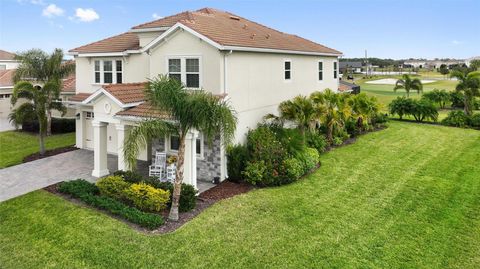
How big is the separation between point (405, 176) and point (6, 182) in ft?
57.7

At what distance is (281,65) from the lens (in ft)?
68.8

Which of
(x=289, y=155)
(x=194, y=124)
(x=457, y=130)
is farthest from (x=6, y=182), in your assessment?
(x=457, y=130)

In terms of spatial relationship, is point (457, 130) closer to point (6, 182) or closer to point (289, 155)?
point (289, 155)

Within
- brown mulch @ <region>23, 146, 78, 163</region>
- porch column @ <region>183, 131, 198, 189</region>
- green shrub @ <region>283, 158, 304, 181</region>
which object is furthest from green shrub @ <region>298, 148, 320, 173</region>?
brown mulch @ <region>23, 146, 78, 163</region>

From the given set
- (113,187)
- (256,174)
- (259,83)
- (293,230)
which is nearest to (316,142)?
(259,83)

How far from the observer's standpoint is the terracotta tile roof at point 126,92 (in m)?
16.2

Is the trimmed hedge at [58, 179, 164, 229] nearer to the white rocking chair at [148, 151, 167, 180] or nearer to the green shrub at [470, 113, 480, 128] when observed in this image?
the white rocking chair at [148, 151, 167, 180]

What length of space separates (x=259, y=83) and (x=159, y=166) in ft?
20.9

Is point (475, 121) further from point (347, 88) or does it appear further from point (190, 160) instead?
point (190, 160)

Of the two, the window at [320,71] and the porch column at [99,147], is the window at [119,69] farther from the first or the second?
the window at [320,71]

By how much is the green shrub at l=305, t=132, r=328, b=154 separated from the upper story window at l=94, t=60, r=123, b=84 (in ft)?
35.9

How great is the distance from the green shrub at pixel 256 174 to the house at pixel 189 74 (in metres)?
1.14

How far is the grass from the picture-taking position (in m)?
20.9

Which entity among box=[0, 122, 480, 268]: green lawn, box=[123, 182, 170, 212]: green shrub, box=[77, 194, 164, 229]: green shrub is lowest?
box=[0, 122, 480, 268]: green lawn
